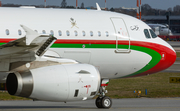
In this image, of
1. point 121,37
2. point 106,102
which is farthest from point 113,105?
point 121,37

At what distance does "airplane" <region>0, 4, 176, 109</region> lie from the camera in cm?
A: 1265

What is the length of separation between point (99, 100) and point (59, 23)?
355 centimetres

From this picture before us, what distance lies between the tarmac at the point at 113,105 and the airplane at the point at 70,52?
1105 millimetres

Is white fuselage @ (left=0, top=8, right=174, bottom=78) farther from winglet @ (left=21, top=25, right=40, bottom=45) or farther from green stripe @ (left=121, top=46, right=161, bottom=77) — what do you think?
winglet @ (left=21, top=25, right=40, bottom=45)

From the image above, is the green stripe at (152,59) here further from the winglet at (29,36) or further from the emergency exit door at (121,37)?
→ the winglet at (29,36)

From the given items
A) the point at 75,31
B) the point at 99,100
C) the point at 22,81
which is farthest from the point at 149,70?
the point at 22,81

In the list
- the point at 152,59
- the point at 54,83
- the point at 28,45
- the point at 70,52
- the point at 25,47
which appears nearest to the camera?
the point at 28,45

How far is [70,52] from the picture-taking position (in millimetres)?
14414

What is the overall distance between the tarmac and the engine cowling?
8.18 ft

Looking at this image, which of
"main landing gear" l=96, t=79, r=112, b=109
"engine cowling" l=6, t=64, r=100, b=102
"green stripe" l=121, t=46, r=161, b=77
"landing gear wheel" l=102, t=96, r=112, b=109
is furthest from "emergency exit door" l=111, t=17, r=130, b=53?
"engine cowling" l=6, t=64, r=100, b=102

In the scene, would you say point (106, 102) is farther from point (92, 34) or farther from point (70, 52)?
point (92, 34)

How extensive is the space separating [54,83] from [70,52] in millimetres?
2069

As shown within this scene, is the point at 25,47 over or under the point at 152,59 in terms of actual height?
over

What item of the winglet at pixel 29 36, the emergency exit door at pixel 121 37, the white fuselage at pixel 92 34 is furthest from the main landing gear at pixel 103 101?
the winglet at pixel 29 36
